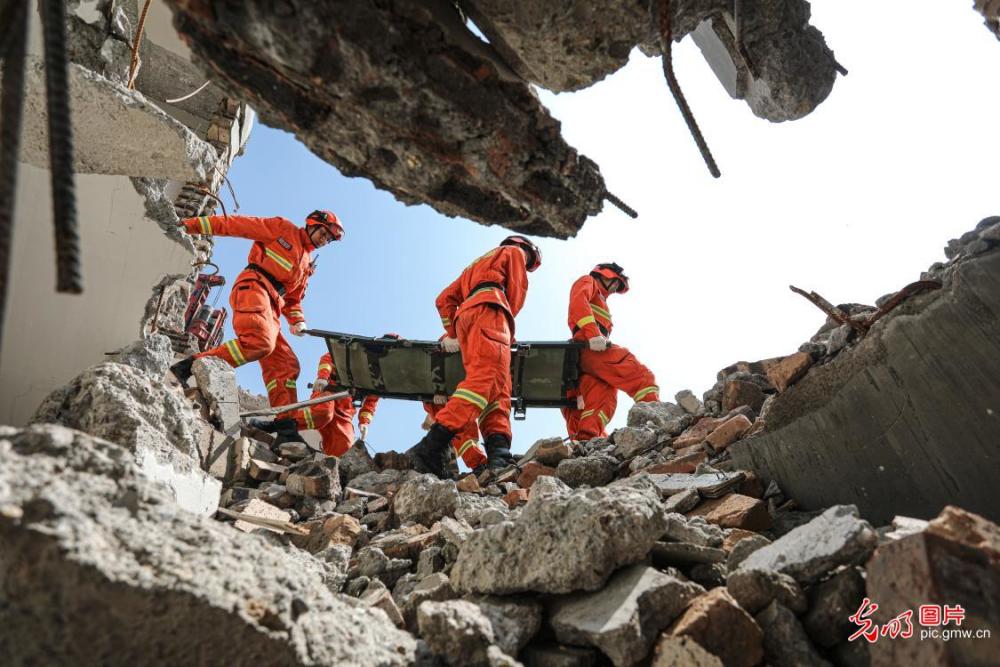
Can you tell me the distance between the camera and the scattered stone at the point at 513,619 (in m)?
1.55

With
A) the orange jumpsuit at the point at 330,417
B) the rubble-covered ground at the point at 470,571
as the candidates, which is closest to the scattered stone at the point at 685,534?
the rubble-covered ground at the point at 470,571

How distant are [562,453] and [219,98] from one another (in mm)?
6598

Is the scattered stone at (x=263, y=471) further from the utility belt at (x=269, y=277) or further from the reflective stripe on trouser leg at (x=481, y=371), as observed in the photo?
the utility belt at (x=269, y=277)

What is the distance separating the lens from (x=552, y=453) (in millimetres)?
4664

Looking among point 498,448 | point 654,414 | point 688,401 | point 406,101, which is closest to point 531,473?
point 498,448

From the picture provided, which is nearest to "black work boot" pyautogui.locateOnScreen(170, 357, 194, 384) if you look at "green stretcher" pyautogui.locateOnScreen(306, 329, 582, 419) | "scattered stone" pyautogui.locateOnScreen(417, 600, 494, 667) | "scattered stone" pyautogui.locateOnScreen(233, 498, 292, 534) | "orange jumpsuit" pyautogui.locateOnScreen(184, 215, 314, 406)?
"orange jumpsuit" pyautogui.locateOnScreen(184, 215, 314, 406)

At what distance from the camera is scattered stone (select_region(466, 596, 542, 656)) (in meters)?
1.55

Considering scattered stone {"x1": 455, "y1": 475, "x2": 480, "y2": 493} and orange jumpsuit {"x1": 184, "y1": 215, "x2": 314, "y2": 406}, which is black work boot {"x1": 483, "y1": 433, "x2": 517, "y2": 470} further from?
orange jumpsuit {"x1": 184, "y1": 215, "x2": 314, "y2": 406}

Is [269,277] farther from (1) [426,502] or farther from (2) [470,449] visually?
(1) [426,502]

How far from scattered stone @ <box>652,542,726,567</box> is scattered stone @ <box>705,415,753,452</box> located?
1766 millimetres

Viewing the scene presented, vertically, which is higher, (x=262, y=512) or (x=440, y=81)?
(x=440, y=81)

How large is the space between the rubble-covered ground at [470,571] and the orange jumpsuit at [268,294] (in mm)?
3490

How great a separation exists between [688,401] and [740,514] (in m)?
3.74

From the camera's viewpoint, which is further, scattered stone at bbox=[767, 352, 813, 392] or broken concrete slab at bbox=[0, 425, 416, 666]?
scattered stone at bbox=[767, 352, 813, 392]
